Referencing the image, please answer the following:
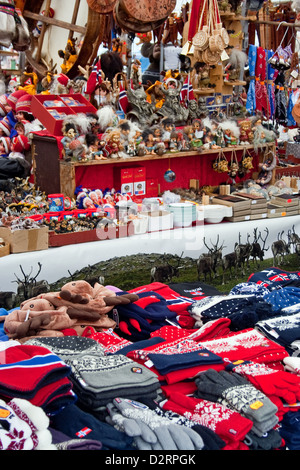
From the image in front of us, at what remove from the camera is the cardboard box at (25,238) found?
12.5 ft

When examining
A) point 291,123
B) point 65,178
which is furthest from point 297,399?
point 291,123

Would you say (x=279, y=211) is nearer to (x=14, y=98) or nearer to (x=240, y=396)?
(x=14, y=98)

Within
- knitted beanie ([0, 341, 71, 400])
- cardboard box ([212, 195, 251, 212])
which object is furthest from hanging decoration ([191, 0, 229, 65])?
knitted beanie ([0, 341, 71, 400])

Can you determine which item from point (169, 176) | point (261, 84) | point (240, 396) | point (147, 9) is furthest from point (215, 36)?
point (240, 396)

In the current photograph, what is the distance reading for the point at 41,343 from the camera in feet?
7.37

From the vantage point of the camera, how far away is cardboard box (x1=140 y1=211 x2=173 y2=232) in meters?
4.47

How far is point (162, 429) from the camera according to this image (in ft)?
5.78

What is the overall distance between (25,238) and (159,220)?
3.52 ft

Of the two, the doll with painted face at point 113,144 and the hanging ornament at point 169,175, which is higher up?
the doll with painted face at point 113,144

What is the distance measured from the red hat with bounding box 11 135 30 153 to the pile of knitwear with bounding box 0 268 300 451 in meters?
2.64

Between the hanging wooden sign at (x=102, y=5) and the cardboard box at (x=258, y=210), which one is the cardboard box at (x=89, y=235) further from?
the hanging wooden sign at (x=102, y=5)

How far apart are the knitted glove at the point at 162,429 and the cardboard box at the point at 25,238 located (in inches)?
83.1

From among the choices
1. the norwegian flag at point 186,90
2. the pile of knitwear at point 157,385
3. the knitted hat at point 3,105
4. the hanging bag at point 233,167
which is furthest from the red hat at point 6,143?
the pile of knitwear at point 157,385

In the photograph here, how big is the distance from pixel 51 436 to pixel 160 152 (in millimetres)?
3398
